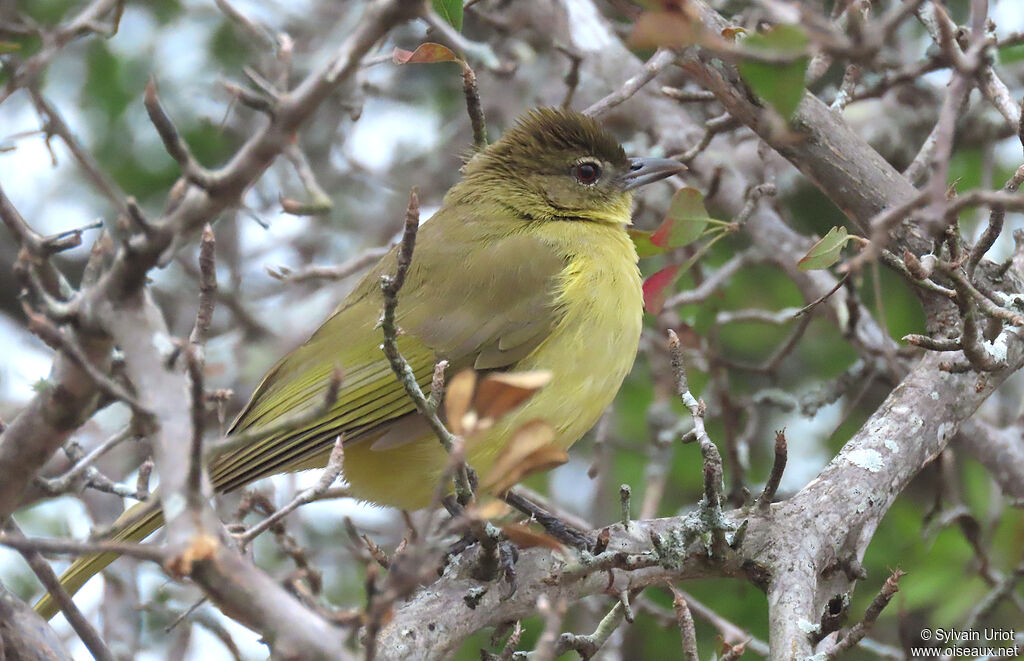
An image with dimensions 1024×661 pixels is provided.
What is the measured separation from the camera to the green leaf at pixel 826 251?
299 cm

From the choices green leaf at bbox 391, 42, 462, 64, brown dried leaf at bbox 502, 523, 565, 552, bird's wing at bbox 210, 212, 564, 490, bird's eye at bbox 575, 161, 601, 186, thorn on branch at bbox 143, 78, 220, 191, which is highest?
thorn on branch at bbox 143, 78, 220, 191

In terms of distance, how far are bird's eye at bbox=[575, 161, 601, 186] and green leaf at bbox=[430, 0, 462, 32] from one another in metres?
1.56

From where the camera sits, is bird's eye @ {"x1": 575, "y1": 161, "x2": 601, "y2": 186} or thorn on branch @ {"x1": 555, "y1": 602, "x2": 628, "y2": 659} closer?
thorn on branch @ {"x1": 555, "y1": 602, "x2": 628, "y2": 659}

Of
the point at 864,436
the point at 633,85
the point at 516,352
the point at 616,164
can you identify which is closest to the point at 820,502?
the point at 864,436

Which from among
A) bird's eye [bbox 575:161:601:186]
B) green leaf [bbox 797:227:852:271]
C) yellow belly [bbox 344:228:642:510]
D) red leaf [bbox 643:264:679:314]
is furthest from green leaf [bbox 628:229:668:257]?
green leaf [bbox 797:227:852:271]

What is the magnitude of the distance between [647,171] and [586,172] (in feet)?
0.93

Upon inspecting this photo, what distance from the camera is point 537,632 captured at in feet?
14.8

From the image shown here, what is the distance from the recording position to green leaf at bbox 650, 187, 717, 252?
3.63 meters

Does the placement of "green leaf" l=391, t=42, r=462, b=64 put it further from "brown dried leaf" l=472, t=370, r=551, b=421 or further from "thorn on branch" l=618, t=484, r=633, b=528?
"brown dried leaf" l=472, t=370, r=551, b=421

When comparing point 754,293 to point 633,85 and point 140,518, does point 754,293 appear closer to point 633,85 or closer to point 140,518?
point 633,85

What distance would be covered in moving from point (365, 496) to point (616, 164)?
5.92 feet

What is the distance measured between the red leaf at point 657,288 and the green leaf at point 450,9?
1.17m

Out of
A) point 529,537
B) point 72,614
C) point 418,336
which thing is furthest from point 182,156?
point 418,336

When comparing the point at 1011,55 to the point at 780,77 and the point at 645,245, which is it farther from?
the point at 780,77
